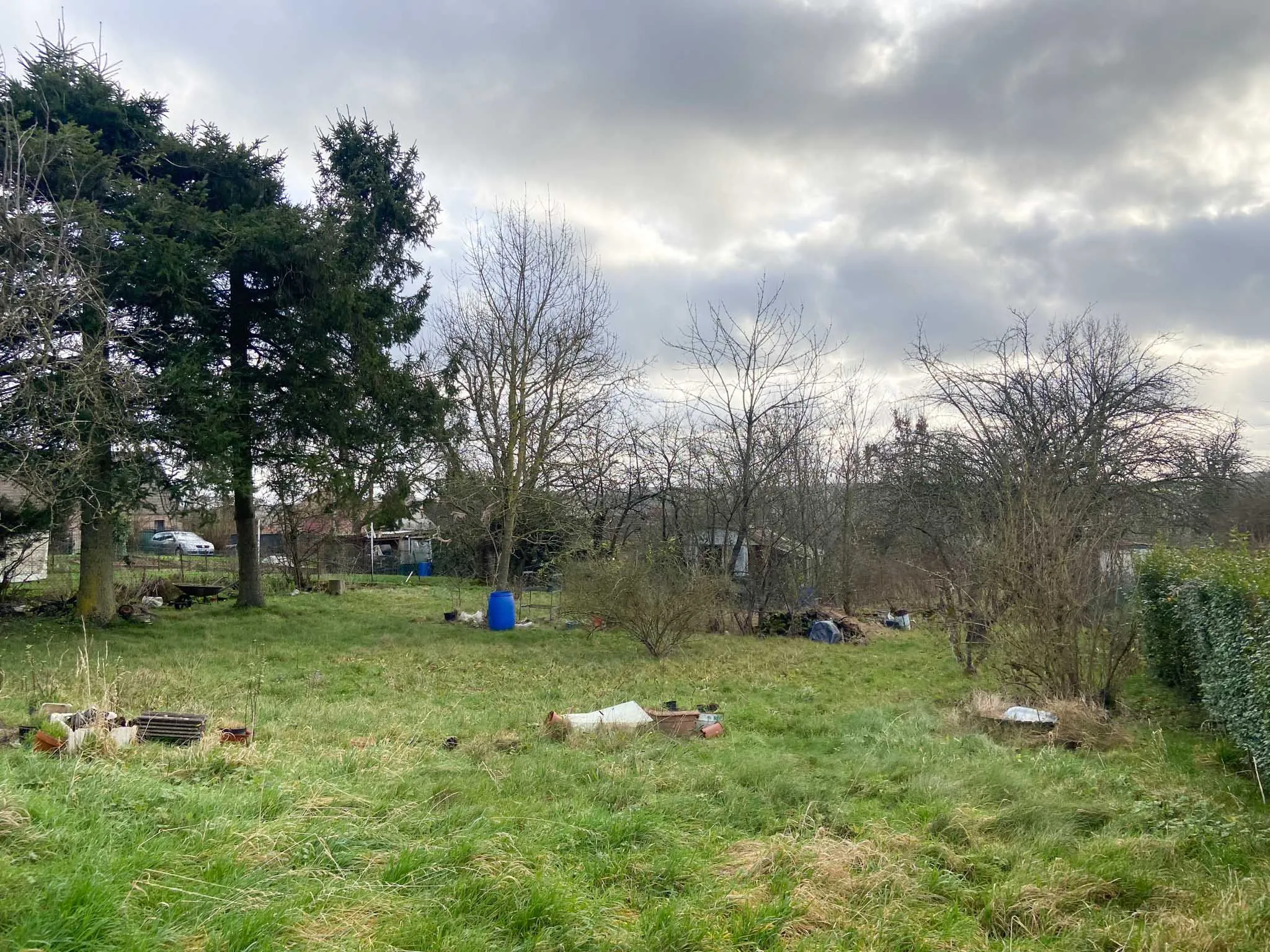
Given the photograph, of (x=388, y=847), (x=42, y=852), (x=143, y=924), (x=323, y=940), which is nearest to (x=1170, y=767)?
(x=388, y=847)

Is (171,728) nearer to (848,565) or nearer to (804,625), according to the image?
(804,625)

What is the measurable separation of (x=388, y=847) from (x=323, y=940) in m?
0.92

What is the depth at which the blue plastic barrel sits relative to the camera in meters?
15.3

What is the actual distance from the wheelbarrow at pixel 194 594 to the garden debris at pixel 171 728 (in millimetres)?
12336

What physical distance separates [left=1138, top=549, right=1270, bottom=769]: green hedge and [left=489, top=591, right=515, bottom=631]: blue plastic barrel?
439 inches

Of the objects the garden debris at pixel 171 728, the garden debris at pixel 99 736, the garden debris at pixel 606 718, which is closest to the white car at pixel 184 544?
the garden debris at pixel 171 728

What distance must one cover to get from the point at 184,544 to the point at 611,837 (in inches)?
1300

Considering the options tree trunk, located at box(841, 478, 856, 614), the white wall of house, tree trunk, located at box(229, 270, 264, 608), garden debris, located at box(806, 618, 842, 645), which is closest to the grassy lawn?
tree trunk, located at box(229, 270, 264, 608)

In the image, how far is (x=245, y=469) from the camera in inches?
523

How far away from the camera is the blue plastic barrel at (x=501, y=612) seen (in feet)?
50.2

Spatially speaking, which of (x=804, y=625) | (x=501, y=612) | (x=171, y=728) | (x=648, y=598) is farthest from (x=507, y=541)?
(x=171, y=728)

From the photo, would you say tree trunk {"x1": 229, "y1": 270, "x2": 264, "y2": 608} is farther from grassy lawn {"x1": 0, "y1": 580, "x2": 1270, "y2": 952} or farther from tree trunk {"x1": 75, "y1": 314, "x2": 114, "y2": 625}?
grassy lawn {"x1": 0, "y1": 580, "x2": 1270, "y2": 952}

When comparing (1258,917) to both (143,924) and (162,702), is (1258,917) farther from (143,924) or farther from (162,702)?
(162,702)

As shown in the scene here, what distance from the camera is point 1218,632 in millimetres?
6191
